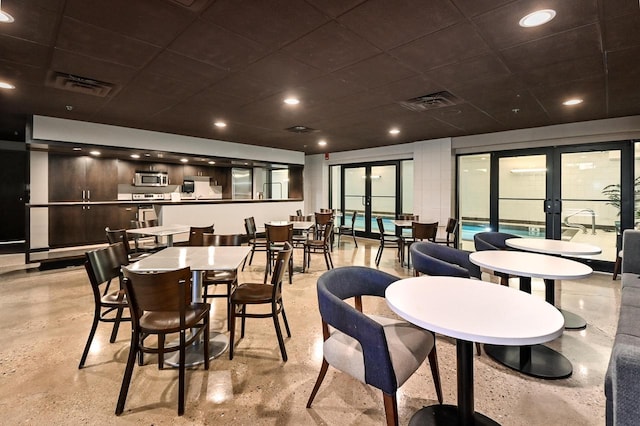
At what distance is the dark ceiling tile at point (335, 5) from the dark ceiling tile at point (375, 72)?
78 centimetres

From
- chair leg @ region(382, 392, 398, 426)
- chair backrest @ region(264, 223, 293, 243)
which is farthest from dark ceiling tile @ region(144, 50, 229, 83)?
chair leg @ region(382, 392, 398, 426)

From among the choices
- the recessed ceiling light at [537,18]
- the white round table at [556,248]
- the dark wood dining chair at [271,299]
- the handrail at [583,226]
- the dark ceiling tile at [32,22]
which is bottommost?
the dark wood dining chair at [271,299]

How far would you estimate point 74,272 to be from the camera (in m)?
5.04

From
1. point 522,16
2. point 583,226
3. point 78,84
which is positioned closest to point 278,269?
point 522,16

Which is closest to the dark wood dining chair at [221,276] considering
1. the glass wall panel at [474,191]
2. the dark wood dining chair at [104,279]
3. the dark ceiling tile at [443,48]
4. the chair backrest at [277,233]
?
the dark wood dining chair at [104,279]

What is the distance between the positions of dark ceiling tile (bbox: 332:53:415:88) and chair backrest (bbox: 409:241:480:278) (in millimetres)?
1726

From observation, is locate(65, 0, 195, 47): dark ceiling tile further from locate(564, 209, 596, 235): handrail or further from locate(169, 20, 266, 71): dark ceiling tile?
locate(564, 209, 596, 235): handrail

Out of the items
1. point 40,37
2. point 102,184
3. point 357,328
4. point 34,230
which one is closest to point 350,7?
point 357,328

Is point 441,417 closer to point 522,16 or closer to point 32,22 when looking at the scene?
point 522,16

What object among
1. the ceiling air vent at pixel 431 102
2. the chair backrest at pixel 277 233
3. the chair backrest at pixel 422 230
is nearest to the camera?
the ceiling air vent at pixel 431 102

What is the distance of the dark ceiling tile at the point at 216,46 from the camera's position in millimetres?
2416

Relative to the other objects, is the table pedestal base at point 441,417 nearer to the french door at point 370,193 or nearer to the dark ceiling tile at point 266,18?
the dark ceiling tile at point 266,18

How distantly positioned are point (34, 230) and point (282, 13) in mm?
6425

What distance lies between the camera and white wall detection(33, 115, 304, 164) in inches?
199
